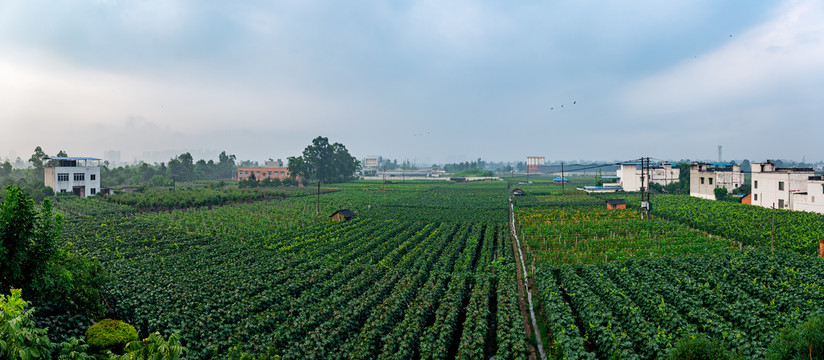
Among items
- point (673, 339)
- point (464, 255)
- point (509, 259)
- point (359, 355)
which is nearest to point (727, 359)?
point (673, 339)

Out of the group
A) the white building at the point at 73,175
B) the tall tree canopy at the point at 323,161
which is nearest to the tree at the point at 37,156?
the white building at the point at 73,175

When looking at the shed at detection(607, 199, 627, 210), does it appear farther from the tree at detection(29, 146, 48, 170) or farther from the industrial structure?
the tree at detection(29, 146, 48, 170)

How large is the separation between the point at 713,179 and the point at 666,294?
169ft

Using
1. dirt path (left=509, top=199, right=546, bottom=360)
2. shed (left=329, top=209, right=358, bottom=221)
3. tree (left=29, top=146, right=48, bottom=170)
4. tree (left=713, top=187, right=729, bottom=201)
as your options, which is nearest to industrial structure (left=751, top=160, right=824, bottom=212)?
tree (left=713, top=187, right=729, bottom=201)

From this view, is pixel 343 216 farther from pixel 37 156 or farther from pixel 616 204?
pixel 37 156

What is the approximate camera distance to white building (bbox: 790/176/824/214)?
120ft

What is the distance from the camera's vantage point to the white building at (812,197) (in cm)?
3647

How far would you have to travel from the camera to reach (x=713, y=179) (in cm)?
5516

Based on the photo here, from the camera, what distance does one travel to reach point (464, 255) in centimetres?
2369

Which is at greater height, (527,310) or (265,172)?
(265,172)

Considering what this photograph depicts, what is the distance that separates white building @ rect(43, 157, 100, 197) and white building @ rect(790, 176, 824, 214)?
86.7m

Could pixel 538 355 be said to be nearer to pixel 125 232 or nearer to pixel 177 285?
pixel 177 285

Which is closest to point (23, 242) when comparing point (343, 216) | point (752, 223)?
point (343, 216)

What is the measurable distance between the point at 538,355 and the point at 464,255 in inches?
441
